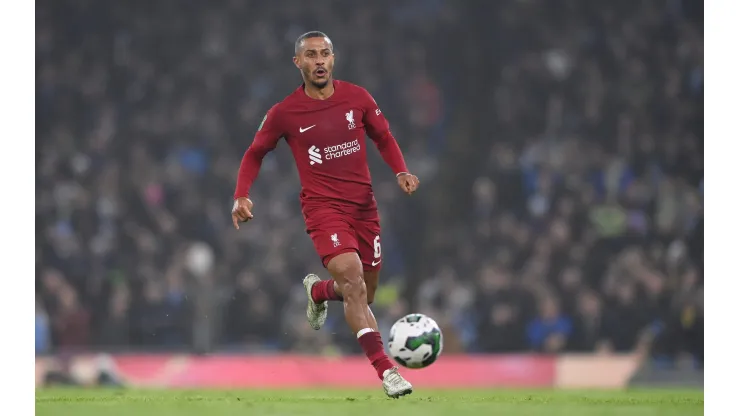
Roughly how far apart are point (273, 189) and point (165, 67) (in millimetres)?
2894

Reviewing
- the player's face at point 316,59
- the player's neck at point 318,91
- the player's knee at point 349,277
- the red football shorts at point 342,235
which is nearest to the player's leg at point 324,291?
the red football shorts at point 342,235

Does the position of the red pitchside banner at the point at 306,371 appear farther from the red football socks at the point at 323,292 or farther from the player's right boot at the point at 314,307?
the red football socks at the point at 323,292

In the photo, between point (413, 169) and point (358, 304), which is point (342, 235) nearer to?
point (358, 304)

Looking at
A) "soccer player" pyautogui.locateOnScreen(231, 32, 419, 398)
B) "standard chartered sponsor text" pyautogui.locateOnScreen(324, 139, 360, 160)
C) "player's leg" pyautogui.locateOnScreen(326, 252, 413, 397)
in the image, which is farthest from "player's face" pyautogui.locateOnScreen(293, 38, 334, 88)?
"player's leg" pyautogui.locateOnScreen(326, 252, 413, 397)

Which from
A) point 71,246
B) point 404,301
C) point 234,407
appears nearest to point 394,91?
point 404,301

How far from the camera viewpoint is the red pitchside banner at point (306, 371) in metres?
12.9

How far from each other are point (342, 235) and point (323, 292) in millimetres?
767

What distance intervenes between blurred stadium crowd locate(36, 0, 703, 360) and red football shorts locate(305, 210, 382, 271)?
566 centimetres

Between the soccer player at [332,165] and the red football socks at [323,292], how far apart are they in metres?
0.01

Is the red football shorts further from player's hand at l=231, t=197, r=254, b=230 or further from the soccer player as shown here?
player's hand at l=231, t=197, r=254, b=230

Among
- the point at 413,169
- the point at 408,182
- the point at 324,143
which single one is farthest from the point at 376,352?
the point at 413,169

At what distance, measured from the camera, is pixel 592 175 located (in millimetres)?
16000

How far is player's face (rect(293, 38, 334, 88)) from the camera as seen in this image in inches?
312
